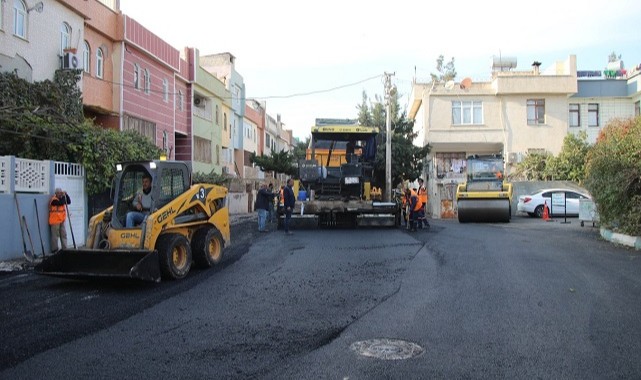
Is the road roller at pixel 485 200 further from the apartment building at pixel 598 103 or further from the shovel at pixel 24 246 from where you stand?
the shovel at pixel 24 246

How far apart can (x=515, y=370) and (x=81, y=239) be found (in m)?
12.7

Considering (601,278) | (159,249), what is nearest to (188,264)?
(159,249)

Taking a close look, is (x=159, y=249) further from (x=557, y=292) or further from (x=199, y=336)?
(x=557, y=292)

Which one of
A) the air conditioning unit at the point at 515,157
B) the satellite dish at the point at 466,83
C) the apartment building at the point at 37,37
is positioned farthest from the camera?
the satellite dish at the point at 466,83

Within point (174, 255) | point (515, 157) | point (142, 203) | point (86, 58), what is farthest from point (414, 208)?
point (515, 157)

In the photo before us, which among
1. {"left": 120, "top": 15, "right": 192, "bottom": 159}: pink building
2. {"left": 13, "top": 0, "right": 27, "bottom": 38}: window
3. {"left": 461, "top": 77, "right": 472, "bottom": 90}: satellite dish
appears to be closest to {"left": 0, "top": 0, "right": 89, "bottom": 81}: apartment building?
{"left": 13, "top": 0, "right": 27, "bottom": 38}: window

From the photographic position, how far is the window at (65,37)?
65.7 feet

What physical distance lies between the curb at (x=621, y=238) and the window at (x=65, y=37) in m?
18.5

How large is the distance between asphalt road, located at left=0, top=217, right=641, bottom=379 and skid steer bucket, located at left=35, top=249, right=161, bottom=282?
27cm

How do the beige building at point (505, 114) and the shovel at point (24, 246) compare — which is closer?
the shovel at point (24, 246)

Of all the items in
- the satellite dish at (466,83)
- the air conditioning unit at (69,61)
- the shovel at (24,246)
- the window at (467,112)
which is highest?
the satellite dish at (466,83)

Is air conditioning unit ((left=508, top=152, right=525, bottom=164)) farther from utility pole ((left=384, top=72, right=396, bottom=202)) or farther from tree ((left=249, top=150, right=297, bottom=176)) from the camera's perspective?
tree ((left=249, top=150, right=297, bottom=176))

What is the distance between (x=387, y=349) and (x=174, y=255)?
209 inches

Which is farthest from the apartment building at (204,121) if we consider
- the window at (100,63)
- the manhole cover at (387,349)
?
the manhole cover at (387,349)
